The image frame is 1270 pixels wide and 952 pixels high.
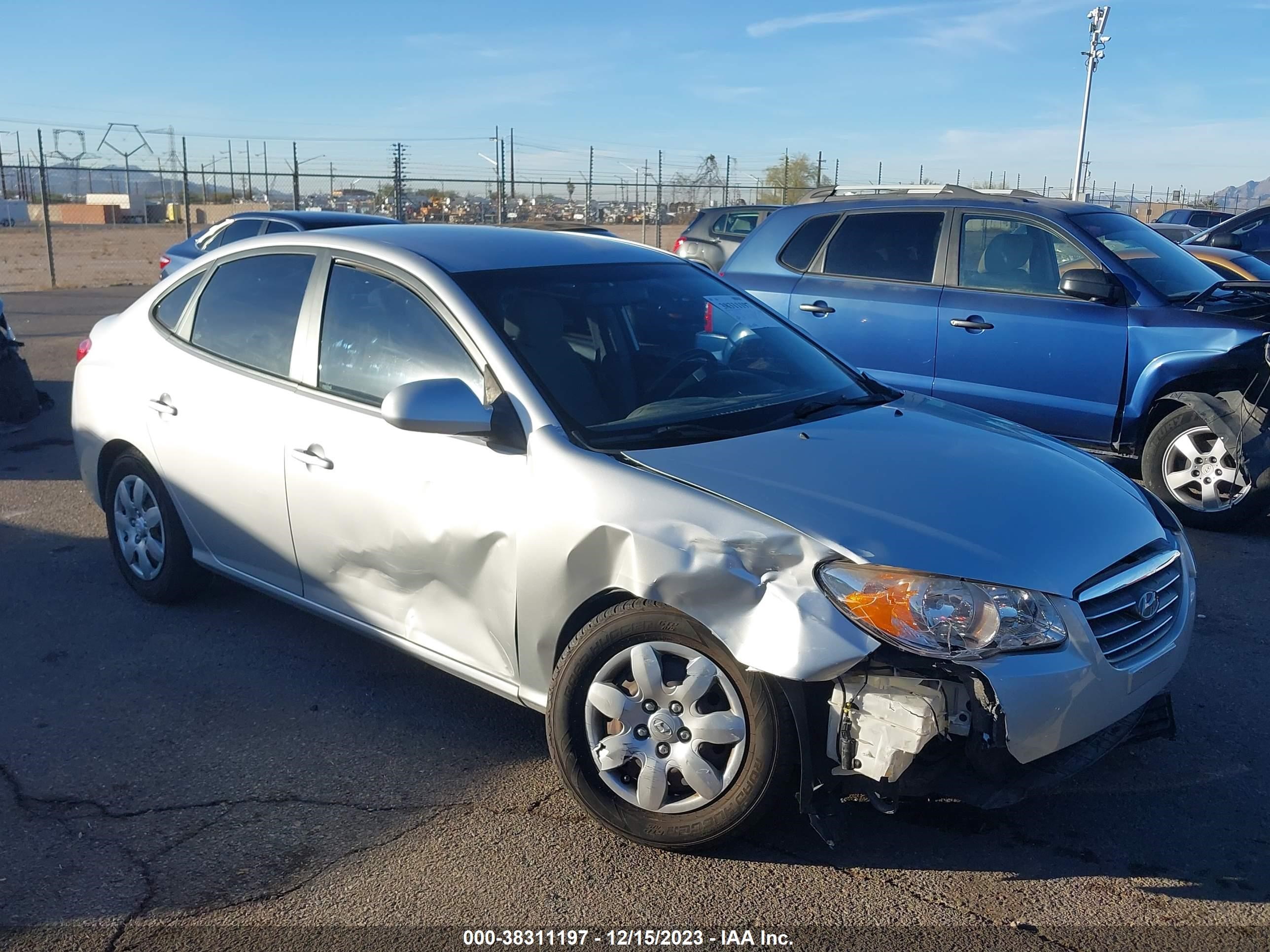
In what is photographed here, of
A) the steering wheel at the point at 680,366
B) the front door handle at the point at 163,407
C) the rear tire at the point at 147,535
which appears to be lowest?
the rear tire at the point at 147,535

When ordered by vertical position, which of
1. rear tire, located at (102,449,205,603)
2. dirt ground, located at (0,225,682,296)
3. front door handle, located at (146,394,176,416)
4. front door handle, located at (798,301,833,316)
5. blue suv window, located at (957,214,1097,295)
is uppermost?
blue suv window, located at (957,214,1097,295)

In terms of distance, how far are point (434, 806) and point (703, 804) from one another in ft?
2.87

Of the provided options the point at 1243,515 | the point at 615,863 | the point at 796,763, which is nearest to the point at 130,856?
the point at 615,863

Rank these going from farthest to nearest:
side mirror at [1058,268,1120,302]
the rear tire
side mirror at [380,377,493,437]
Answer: side mirror at [1058,268,1120,302] < the rear tire < side mirror at [380,377,493,437]

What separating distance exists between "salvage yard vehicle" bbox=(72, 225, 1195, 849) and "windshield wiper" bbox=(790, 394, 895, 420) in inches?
1.0

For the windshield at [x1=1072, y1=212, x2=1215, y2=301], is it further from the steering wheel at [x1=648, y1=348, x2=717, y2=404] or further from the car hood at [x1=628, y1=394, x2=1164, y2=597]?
the steering wheel at [x1=648, y1=348, x2=717, y2=404]

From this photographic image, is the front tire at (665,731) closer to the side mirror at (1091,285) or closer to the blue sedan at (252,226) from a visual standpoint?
the side mirror at (1091,285)

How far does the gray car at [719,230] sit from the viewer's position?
14.5 metres

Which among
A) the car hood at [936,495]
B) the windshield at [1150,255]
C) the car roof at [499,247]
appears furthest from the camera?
the windshield at [1150,255]

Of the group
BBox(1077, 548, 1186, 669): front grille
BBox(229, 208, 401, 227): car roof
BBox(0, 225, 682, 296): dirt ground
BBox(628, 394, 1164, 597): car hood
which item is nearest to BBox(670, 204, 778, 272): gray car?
BBox(0, 225, 682, 296): dirt ground

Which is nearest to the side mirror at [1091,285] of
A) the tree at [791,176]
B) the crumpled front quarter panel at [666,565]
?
the crumpled front quarter panel at [666,565]

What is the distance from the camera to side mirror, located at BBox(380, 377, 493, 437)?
3438 mm

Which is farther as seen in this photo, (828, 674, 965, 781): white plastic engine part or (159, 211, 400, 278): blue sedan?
(159, 211, 400, 278): blue sedan

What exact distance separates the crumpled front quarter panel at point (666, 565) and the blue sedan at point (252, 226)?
32.8 ft
